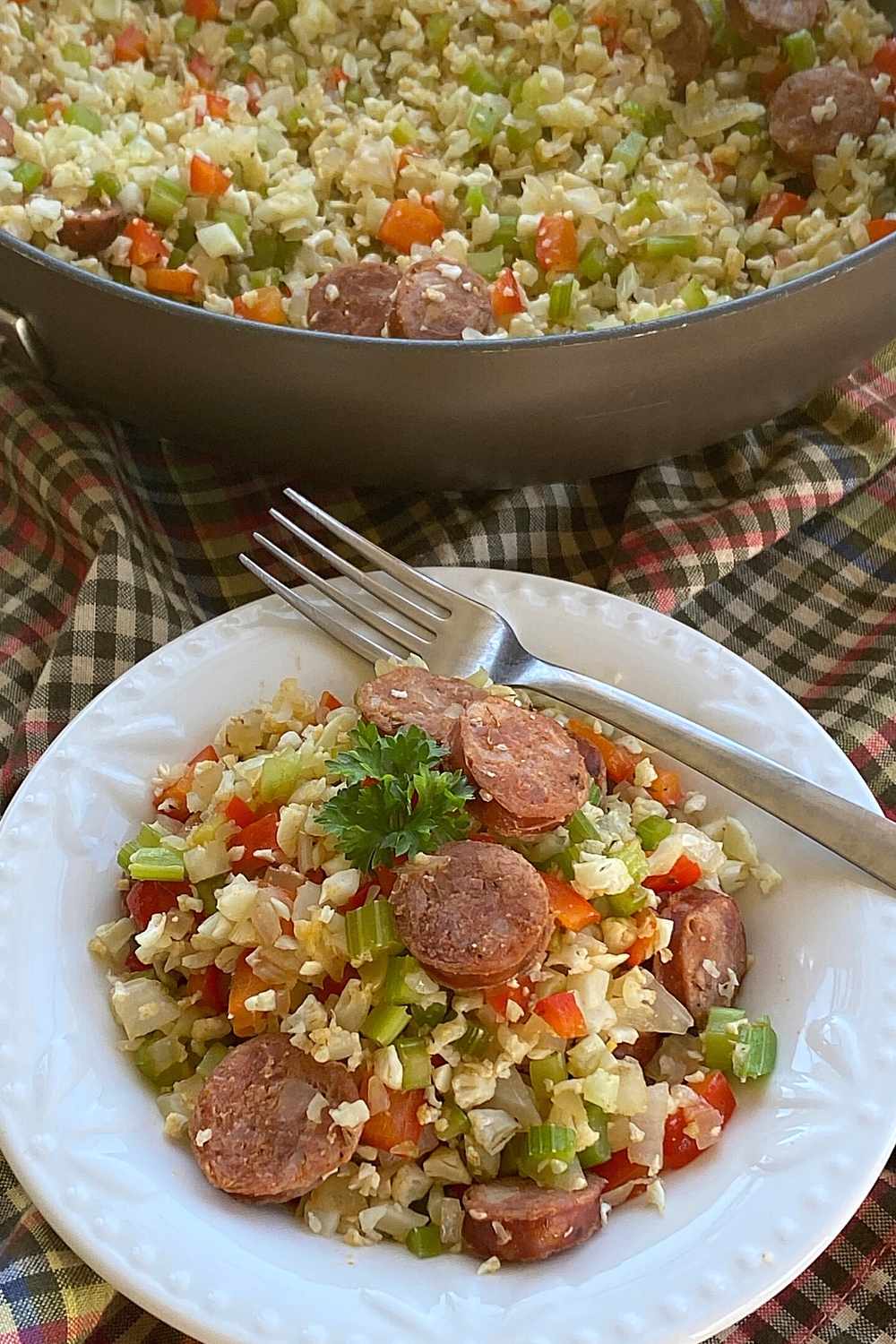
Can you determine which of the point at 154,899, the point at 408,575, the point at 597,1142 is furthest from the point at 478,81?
the point at 597,1142

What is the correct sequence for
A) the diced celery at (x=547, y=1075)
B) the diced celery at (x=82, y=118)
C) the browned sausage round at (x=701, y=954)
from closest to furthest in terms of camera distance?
the diced celery at (x=547, y=1075) < the browned sausage round at (x=701, y=954) < the diced celery at (x=82, y=118)

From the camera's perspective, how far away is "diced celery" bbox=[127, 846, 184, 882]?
146 centimetres

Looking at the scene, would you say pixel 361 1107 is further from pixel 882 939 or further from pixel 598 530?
pixel 598 530

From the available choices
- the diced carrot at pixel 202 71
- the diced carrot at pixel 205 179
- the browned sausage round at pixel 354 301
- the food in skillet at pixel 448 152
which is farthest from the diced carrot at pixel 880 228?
the diced carrot at pixel 202 71

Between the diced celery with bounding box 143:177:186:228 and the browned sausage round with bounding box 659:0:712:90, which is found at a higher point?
the browned sausage round with bounding box 659:0:712:90

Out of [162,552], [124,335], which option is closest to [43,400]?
[162,552]

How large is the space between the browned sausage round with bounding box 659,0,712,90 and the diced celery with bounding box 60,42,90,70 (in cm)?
87

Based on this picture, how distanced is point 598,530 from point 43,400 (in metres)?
0.87

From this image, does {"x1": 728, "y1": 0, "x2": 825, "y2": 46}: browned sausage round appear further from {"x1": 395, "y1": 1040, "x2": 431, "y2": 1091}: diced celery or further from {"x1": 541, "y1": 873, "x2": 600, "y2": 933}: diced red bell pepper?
{"x1": 395, "y1": 1040, "x2": 431, "y2": 1091}: diced celery

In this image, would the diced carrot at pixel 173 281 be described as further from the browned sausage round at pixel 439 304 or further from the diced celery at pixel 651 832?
the diced celery at pixel 651 832

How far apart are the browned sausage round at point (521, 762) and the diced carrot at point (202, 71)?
1182mm

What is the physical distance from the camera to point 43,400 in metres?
2.16

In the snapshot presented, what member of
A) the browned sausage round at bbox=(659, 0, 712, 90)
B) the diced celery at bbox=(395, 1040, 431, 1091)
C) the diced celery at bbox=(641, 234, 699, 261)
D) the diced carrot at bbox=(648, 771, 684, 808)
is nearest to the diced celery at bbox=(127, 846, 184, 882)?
the diced celery at bbox=(395, 1040, 431, 1091)

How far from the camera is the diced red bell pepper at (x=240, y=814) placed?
1.49 metres
